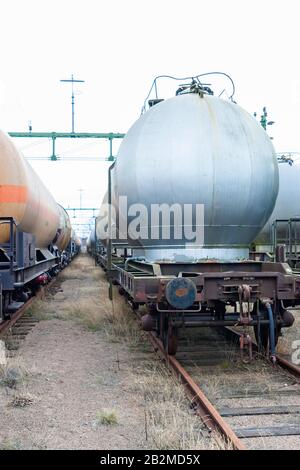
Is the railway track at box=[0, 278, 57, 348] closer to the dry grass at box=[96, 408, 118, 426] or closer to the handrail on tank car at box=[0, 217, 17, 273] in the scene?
the handrail on tank car at box=[0, 217, 17, 273]

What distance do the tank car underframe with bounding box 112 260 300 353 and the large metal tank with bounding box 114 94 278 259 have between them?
0.35 meters

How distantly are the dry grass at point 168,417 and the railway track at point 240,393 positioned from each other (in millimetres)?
101

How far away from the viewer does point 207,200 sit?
6336 mm

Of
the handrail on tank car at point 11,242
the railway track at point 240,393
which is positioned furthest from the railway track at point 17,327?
the railway track at point 240,393

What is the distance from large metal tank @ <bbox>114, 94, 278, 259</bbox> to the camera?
247 inches

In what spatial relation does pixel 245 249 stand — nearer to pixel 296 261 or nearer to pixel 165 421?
pixel 165 421

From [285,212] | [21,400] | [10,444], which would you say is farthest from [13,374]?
[285,212]

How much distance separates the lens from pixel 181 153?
6.27 meters

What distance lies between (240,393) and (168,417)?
1.17 m

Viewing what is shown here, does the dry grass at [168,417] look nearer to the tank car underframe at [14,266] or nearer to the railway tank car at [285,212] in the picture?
the tank car underframe at [14,266]

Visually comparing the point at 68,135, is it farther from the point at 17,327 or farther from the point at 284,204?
the point at 17,327

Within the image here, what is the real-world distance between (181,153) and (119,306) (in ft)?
19.8

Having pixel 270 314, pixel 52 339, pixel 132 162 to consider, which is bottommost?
pixel 52 339
